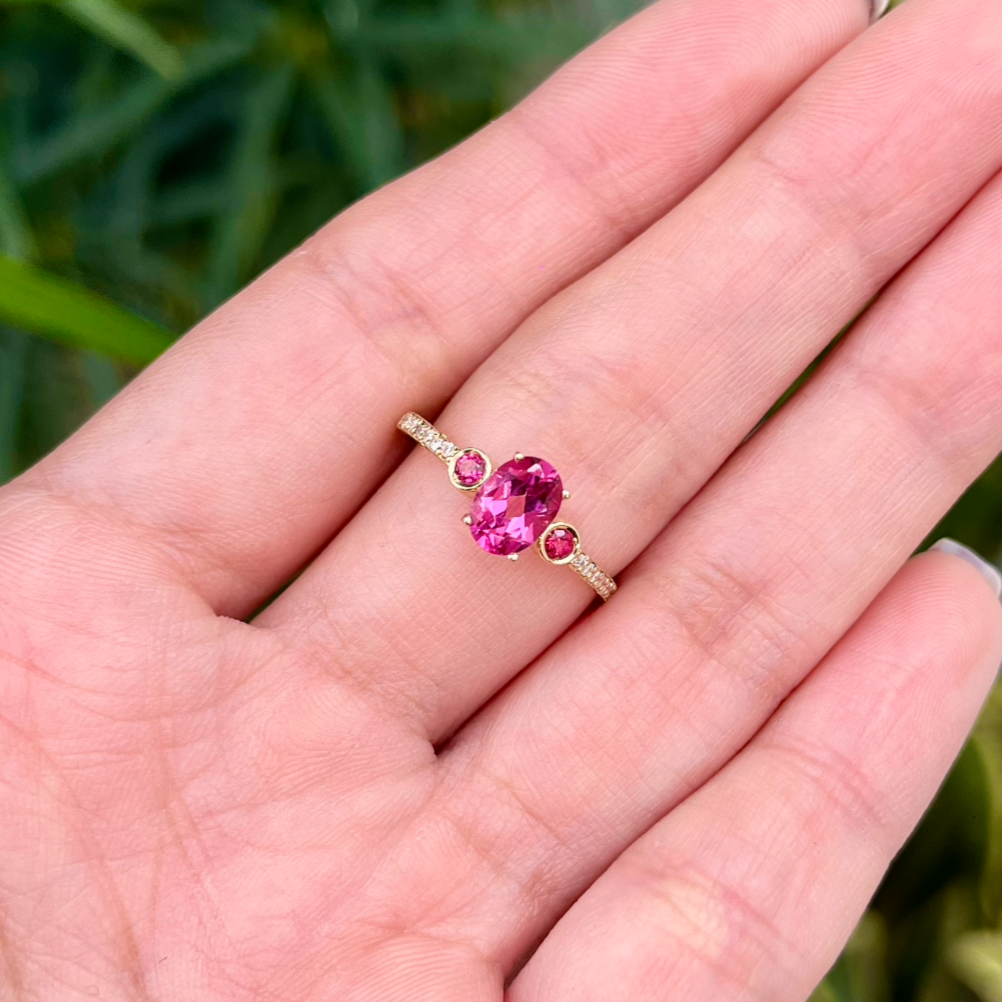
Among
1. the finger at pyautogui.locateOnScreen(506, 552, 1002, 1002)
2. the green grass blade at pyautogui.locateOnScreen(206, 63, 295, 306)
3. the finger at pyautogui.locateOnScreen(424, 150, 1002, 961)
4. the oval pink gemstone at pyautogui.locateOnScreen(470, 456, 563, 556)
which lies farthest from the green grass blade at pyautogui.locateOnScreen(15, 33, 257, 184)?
the finger at pyautogui.locateOnScreen(506, 552, 1002, 1002)

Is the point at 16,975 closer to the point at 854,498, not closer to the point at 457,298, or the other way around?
the point at 457,298

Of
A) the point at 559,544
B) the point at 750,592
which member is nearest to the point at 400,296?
the point at 559,544

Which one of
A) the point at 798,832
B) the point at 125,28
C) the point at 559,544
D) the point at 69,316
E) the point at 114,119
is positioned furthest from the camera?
the point at 114,119

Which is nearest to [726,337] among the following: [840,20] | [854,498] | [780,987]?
[854,498]

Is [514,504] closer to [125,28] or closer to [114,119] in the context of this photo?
[125,28]

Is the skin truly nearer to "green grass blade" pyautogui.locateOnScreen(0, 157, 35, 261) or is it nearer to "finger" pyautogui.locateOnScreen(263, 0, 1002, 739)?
"finger" pyautogui.locateOnScreen(263, 0, 1002, 739)
